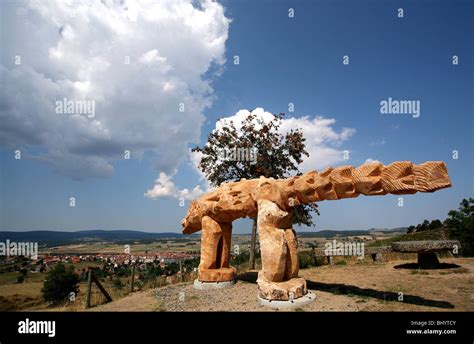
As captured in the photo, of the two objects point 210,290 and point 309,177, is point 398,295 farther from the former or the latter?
point 210,290

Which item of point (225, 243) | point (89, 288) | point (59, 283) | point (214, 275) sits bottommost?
A: point (59, 283)

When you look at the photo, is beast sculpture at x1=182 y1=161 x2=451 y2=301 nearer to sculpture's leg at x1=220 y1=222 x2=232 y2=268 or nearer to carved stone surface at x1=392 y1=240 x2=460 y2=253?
sculpture's leg at x1=220 y1=222 x2=232 y2=268

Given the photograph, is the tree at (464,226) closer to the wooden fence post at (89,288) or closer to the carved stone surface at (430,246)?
the carved stone surface at (430,246)

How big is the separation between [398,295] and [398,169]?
4035 mm

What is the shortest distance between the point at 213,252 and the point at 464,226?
585 inches

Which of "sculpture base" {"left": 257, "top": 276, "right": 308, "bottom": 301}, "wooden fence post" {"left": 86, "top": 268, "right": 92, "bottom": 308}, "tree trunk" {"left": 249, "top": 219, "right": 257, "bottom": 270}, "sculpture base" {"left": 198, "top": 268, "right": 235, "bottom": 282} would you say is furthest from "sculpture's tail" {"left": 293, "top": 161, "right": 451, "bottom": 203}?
"tree trunk" {"left": 249, "top": 219, "right": 257, "bottom": 270}

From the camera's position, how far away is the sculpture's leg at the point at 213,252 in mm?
10781

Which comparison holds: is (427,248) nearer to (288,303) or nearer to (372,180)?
(372,180)

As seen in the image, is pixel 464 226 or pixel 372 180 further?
pixel 464 226

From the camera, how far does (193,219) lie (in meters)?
12.0

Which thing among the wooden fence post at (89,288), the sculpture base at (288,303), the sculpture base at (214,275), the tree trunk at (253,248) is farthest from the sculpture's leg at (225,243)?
A: the wooden fence post at (89,288)

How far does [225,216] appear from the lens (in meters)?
10.5

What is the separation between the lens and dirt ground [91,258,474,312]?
738 centimetres

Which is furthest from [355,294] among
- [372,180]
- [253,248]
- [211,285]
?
[253,248]
